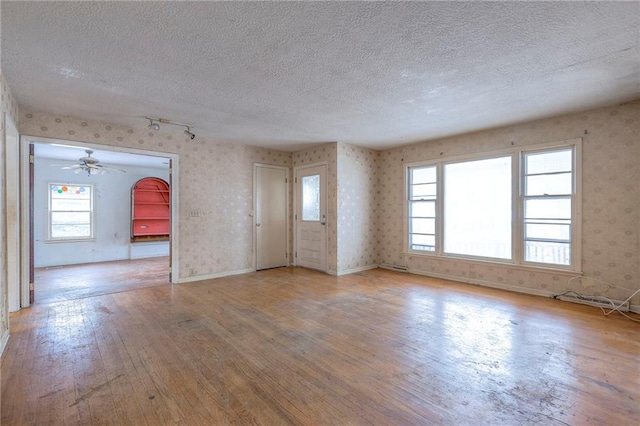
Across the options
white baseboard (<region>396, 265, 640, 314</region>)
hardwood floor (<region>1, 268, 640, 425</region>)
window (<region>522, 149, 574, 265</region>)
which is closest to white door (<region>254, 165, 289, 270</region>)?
hardwood floor (<region>1, 268, 640, 425</region>)

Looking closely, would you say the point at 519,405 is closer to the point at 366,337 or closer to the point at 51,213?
the point at 366,337

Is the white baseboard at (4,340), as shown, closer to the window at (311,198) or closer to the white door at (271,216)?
the white door at (271,216)

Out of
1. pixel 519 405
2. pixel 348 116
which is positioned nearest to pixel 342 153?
pixel 348 116

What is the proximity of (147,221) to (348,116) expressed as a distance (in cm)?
689

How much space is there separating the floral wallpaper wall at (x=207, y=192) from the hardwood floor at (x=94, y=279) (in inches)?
34.9

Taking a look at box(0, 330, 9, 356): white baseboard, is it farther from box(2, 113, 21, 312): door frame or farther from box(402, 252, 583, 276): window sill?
box(402, 252, 583, 276): window sill

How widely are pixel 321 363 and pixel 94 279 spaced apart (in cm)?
531

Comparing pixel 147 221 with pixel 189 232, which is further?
pixel 147 221

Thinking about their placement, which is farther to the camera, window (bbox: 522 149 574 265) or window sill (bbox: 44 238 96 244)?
window sill (bbox: 44 238 96 244)

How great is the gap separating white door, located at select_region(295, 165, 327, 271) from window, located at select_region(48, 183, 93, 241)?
5.44 meters

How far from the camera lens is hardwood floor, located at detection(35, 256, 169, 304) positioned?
4.58m

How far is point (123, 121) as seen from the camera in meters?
4.41

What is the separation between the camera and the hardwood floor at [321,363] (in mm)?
1838

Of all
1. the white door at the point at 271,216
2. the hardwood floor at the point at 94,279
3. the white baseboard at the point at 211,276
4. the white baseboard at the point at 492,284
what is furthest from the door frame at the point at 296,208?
the hardwood floor at the point at 94,279
